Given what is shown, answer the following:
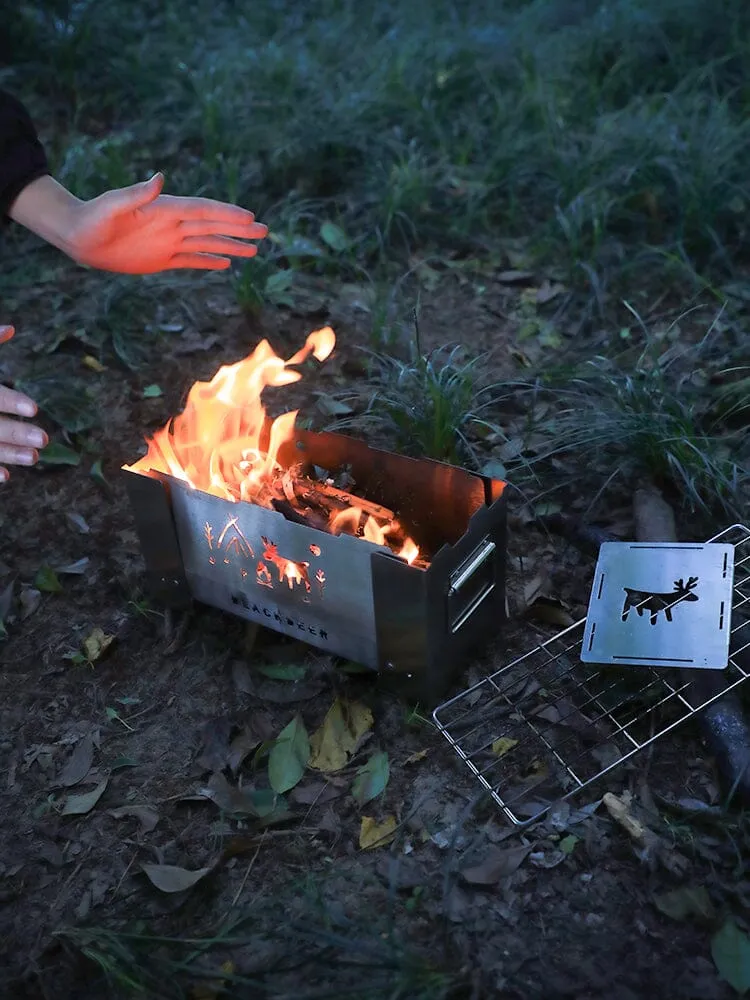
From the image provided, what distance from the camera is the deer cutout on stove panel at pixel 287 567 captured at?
257 centimetres

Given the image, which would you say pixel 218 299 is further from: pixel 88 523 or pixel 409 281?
pixel 88 523

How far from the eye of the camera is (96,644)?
2.96 meters

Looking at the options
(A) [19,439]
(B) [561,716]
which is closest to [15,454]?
(A) [19,439]

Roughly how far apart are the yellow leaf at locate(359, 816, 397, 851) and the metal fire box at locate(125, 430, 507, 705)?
332 mm

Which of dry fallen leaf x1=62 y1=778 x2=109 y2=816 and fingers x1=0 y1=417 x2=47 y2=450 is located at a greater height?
fingers x1=0 y1=417 x2=47 y2=450

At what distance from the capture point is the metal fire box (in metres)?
2.44

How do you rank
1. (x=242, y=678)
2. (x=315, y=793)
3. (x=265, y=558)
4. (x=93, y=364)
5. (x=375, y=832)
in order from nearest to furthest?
1. (x=375, y=832)
2. (x=315, y=793)
3. (x=265, y=558)
4. (x=242, y=678)
5. (x=93, y=364)

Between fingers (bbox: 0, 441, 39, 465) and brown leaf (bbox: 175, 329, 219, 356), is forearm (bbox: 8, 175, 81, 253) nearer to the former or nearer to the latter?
fingers (bbox: 0, 441, 39, 465)

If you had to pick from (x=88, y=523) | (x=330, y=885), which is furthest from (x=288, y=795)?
(x=88, y=523)

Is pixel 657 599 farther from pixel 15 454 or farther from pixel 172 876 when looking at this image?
pixel 15 454

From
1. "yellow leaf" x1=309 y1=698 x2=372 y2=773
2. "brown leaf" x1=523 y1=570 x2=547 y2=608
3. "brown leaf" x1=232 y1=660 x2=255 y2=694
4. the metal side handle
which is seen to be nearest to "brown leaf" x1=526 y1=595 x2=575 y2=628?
"brown leaf" x1=523 y1=570 x2=547 y2=608

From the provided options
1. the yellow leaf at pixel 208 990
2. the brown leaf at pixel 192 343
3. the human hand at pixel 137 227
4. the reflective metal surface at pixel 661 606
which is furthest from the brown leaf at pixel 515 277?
the yellow leaf at pixel 208 990

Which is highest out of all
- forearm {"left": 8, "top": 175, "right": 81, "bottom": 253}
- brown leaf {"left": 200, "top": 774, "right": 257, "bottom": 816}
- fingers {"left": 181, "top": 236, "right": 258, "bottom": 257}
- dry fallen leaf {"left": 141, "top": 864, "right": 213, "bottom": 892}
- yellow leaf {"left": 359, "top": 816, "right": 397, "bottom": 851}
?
forearm {"left": 8, "top": 175, "right": 81, "bottom": 253}

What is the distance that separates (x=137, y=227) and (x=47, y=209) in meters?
0.33
